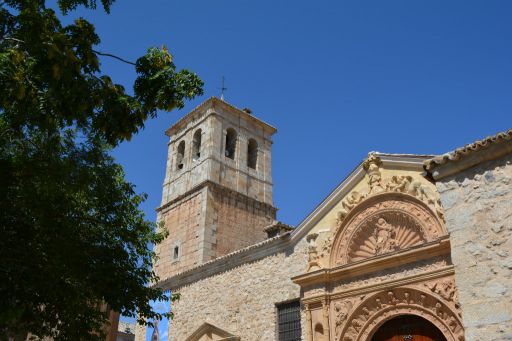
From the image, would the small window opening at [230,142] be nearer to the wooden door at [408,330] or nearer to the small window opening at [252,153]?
the small window opening at [252,153]

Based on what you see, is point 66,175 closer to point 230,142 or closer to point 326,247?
point 326,247

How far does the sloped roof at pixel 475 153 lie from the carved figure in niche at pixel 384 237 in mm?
5107

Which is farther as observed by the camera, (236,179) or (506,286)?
(236,179)

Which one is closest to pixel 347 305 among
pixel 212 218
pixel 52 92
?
pixel 52 92

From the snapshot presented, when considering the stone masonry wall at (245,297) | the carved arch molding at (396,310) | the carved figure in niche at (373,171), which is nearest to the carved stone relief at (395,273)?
the carved arch molding at (396,310)

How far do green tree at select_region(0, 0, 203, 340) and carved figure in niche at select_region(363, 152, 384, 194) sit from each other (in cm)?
513

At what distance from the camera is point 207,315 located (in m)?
14.9

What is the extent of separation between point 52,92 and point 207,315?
35.6ft

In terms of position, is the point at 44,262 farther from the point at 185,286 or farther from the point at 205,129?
the point at 205,129

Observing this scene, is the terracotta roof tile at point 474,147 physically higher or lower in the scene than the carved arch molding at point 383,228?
lower

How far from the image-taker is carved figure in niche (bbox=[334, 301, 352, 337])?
438 inches

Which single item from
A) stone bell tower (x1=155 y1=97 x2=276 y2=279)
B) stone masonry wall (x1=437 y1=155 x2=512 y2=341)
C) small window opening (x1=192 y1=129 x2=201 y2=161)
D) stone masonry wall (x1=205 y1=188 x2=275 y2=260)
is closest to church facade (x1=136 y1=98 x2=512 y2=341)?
stone masonry wall (x1=437 y1=155 x2=512 y2=341)

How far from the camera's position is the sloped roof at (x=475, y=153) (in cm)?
576

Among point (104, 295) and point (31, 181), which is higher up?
point (31, 181)
